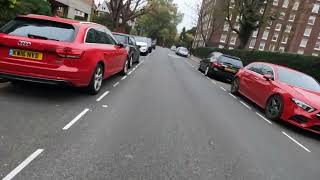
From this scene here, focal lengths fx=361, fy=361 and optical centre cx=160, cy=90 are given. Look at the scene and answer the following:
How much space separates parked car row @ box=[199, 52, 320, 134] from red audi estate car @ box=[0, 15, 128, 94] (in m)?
4.87

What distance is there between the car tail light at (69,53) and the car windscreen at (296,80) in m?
5.88

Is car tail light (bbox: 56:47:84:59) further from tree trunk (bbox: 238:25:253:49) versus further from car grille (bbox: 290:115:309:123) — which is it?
tree trunk (bbox: 238:25:253:49)

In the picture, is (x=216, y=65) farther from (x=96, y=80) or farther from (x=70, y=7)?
(x=70, y=7)

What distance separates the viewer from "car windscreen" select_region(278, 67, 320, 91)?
33.2ft

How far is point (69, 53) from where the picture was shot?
744cm

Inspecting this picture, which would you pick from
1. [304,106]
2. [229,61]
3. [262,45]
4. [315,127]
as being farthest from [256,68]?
[262,45]

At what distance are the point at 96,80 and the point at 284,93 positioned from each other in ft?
15.7

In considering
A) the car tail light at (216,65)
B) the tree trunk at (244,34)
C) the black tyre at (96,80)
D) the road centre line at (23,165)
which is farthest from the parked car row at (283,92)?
the tree trunk at (244,34)

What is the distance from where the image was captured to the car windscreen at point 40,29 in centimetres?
753

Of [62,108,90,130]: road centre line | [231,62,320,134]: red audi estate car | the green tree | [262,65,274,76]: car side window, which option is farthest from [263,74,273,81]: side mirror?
the green tree

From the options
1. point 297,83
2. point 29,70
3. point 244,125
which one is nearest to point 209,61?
point 297,83

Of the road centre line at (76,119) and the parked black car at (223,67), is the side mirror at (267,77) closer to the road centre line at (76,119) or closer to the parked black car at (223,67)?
the road centre line at (76,119)

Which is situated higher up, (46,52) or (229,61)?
(46,52)

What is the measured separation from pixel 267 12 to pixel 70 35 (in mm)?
35047
